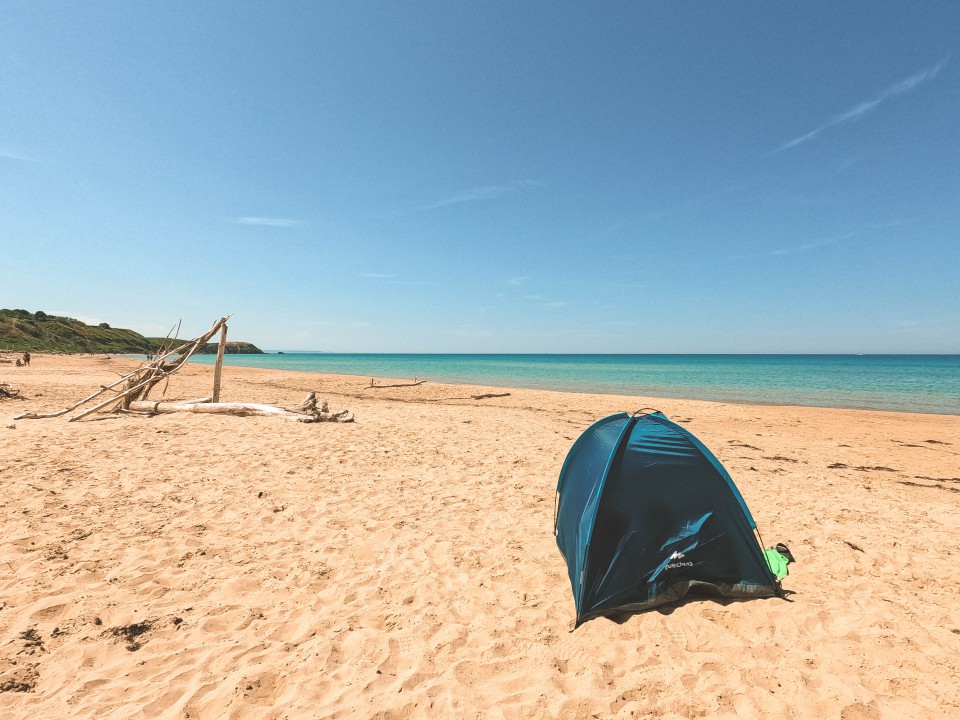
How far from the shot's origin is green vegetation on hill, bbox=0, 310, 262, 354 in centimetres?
5622

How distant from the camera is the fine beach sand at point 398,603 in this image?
11.2ft

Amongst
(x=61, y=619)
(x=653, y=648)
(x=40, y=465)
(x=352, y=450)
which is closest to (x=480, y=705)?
(x=653, y=648)

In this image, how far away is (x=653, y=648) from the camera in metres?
3.98

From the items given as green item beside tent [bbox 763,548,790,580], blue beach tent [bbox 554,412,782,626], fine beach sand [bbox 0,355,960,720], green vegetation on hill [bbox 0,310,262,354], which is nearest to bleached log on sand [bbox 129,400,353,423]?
fine beach sand [bbox 0,355,960,720]

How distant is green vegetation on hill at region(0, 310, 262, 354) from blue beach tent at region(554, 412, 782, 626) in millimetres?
57291

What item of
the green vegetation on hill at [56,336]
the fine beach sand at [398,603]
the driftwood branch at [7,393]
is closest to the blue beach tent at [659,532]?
the fine beach sand at [398,603]

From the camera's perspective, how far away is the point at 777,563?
5340mm

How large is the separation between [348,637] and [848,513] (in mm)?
8982

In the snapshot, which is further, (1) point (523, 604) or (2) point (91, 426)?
(2) point (91, 426)

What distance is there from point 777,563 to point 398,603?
16.2 ft

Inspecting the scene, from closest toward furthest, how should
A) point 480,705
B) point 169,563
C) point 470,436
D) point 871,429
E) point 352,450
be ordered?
point 480,705, point 169,563, point 352,450, point 470,436, point 871,429

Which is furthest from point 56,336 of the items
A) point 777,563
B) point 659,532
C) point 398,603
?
point 777,563

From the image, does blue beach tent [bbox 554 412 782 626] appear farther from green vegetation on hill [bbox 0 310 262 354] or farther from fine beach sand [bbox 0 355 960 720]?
green vegetation on hill [bbox 0 310 262 354]

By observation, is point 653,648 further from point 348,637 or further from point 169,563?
point 169,563
